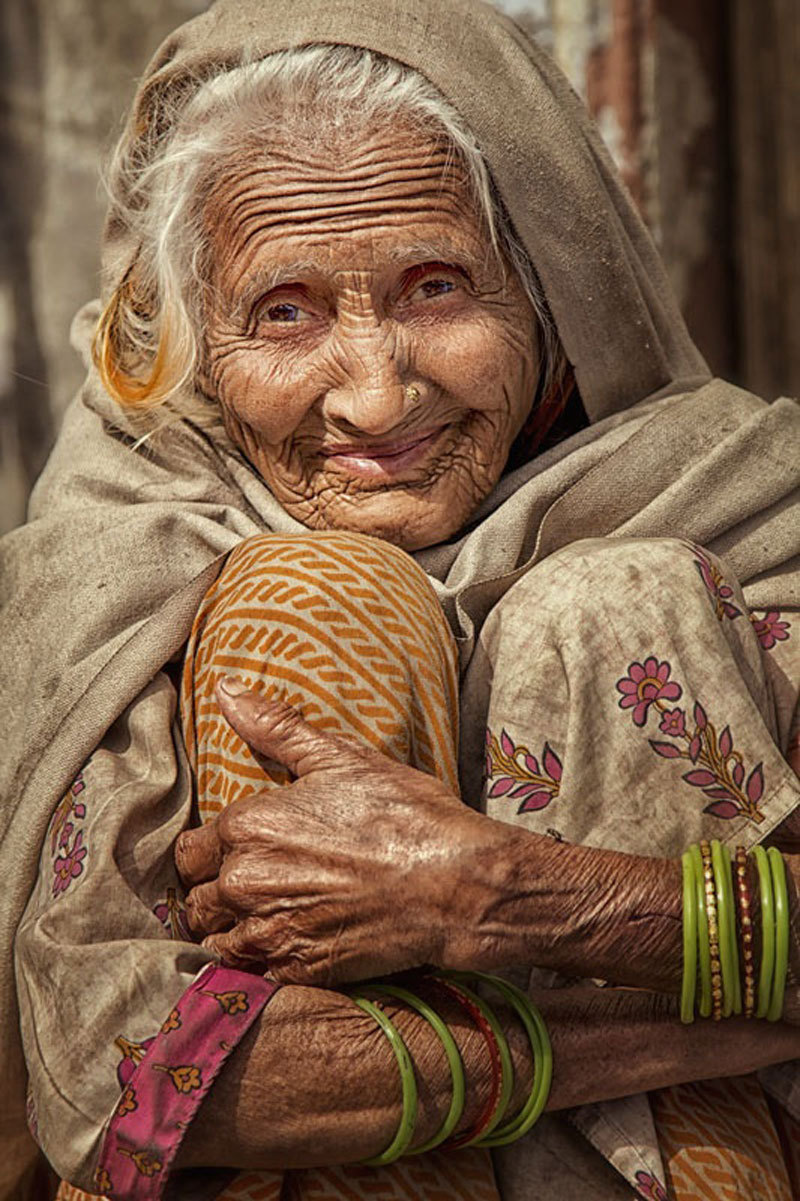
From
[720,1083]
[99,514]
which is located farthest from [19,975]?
[720,1083]

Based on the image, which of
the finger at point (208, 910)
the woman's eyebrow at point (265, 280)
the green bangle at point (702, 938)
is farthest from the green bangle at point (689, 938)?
the woman's eyebrow at point (265, 280)

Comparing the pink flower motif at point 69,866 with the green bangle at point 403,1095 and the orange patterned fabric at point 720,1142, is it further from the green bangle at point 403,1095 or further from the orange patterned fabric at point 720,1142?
the orange patterned fabric at point 720,1142

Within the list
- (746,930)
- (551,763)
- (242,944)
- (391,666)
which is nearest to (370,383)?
(391,666)

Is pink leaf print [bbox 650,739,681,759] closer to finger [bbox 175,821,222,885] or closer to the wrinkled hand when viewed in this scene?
the wrinkled hand

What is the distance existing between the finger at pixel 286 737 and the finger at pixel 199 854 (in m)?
0.13

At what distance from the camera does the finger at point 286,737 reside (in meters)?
2.20

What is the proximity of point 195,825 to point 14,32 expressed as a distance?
129 inches

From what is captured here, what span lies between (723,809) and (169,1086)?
0.79 m

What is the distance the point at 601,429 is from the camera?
9.41 ft

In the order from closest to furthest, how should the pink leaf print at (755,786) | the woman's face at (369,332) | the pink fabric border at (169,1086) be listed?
1. the pink fabric border at (169,1086)
2. the pink leaf print at (755,786)
3. the woman's face at (369,332)

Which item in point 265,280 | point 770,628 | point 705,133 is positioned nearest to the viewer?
point 770,628

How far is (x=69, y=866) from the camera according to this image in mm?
2350

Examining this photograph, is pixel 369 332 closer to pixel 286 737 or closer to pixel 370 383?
pixel 370 383

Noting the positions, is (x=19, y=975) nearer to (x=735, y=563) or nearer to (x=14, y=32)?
(x=735, y=563)
